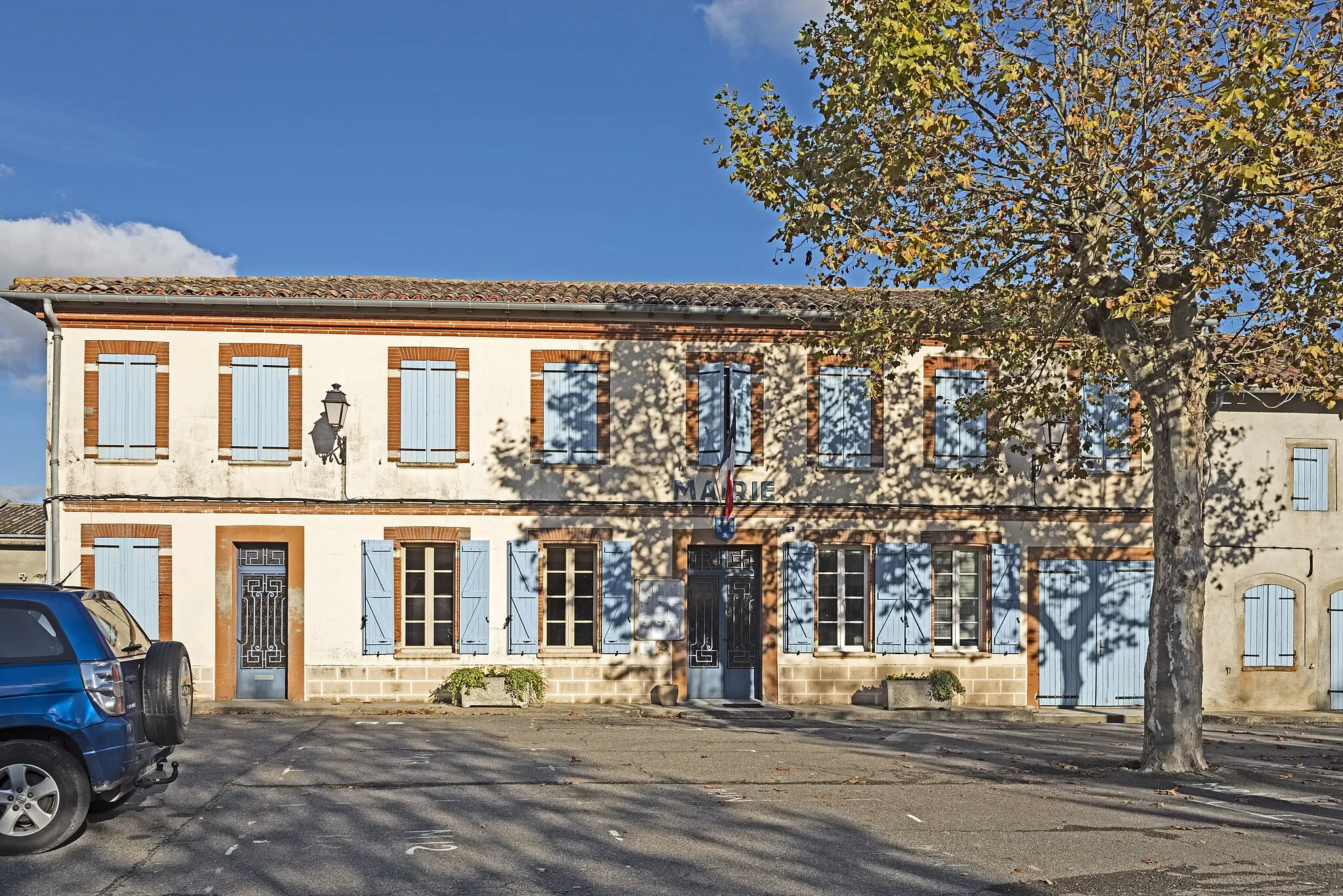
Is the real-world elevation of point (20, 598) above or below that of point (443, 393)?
below

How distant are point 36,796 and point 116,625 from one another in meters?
1.25

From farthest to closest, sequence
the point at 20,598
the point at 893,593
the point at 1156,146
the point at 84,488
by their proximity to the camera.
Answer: the point at 893,593 < the point at 84,488 < the point at 1156,146 < the point at 20,598

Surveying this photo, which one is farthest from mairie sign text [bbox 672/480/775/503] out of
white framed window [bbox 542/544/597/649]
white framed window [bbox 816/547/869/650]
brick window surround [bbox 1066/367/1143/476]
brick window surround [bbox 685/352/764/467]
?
brick window surround [bbox 1066/367/1143/476]

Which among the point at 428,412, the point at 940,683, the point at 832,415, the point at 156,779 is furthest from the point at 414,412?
the point at 156,779

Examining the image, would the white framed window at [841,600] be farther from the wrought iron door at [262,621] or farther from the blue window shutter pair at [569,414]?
the wrought iron door at [262,621]

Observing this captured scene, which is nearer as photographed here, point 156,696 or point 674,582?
point 156,696

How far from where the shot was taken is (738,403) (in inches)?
715

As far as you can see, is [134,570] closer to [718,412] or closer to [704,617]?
[704,617]

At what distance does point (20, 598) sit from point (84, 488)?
33.4 ft

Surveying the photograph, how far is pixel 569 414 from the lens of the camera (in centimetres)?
1794

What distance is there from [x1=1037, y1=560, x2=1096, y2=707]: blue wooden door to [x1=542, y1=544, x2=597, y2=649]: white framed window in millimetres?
7080

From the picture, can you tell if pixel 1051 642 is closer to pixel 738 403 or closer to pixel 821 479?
pixel 821 479

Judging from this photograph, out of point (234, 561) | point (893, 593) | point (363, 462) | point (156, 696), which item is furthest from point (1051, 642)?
point (156, 696)

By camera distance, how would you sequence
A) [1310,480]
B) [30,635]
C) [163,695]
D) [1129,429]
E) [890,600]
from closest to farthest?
[30,635] < [163,695] < [1129,429] < [890,600] < [1310,480]
